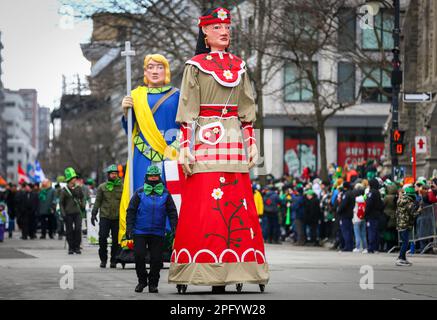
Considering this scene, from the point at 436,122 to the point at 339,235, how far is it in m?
8.70

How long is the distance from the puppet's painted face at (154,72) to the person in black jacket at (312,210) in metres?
16.2

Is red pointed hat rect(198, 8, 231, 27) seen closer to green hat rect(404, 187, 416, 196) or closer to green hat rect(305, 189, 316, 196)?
green hat rect(404, 187, 416, 196)

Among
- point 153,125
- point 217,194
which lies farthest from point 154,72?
point 217,194

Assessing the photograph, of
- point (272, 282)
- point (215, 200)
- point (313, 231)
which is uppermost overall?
point (215, 200)

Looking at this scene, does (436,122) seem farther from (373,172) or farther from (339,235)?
(339,235)

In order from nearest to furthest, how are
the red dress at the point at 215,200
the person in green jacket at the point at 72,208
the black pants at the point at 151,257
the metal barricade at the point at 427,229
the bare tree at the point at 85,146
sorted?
the red dress at the point at 215,200
the black pants at the point at 151,257
the person in green jacket at the point at 72,208
the metal barricade at the point at 427,229
the bare tree at the point at 85,146

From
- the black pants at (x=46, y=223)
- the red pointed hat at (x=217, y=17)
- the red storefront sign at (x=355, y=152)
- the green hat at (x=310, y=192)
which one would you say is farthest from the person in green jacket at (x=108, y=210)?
the red storefront sign at (x=355, y=152)

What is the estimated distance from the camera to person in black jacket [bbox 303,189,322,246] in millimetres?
33438

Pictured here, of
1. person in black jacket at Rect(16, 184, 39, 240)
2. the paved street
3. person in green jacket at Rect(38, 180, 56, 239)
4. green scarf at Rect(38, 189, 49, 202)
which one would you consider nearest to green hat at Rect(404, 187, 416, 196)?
the paved street

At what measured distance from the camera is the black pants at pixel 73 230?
2636cm

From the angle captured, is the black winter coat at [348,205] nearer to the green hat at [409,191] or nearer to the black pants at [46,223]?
the green hat at [409,191]

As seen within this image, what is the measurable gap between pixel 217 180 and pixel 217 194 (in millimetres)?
151

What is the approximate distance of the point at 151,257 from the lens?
14.0 meters

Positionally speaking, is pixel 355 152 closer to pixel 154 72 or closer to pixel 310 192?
pixel 310 192
